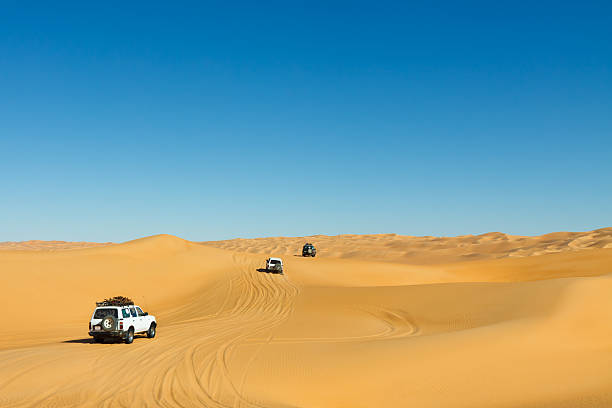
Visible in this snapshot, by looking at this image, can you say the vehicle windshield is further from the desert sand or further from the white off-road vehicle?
the desert sand

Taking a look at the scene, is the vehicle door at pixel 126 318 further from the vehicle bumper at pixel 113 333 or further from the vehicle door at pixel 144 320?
the vehicle door at pixel 144 320

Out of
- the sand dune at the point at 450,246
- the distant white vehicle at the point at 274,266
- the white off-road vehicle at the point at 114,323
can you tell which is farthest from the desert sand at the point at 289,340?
the sand dune at the point at 450,246

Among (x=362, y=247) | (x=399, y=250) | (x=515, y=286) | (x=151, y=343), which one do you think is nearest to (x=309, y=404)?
(x=151, y=343)

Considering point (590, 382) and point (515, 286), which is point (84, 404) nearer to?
point (590, 382)

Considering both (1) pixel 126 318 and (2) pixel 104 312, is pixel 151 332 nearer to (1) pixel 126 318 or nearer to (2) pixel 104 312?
(1) pixel 126 318

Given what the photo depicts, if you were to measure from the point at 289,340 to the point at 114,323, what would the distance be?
22.2 ft

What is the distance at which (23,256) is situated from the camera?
134 feet

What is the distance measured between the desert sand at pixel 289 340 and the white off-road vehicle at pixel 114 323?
0.58 meters

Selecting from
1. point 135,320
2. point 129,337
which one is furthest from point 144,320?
point 129,337

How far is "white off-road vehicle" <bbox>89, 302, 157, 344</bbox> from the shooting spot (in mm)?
20000

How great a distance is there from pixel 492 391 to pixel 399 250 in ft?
277

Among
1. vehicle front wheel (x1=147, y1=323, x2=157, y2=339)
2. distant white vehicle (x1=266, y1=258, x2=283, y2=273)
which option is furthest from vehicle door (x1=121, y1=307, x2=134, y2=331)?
distant white vehicle (x1=266, y1=258, x2=283, y2=273)

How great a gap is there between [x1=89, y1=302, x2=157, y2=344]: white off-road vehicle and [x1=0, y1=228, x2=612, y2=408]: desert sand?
1.90 ft

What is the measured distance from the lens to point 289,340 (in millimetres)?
20953
